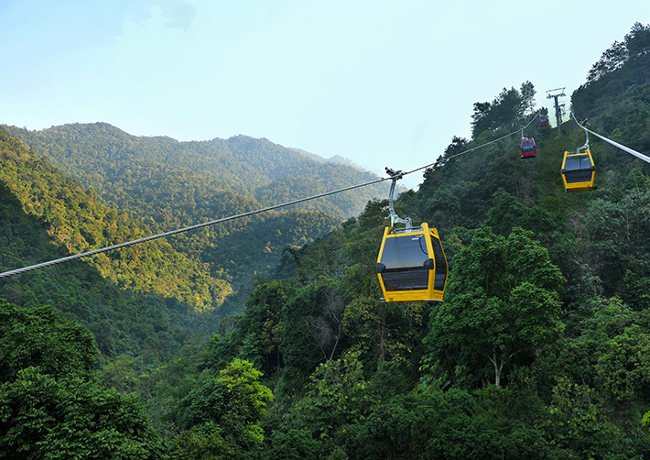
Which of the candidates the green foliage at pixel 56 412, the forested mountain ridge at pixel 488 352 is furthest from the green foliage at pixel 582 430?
the green foliage at pixel 56 412

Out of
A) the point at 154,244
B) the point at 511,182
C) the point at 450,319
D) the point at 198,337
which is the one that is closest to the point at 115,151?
the point at 154,244

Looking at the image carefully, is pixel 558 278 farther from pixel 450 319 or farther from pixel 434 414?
pixel 434 414

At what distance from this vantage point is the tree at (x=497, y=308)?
17.0 m

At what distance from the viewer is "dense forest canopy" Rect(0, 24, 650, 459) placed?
43.8 feet

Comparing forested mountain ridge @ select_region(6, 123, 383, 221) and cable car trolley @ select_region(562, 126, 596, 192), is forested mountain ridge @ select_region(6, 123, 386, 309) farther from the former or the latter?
cable car trolley @ select_region(562, 126, 596, 192)

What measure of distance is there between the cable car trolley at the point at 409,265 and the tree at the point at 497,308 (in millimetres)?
8689

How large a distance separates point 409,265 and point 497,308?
→ 31.3 ft

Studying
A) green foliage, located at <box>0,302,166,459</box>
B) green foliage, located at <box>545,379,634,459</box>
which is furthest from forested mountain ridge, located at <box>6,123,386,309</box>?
green foliage, located at <box>545,379,634,459</box>

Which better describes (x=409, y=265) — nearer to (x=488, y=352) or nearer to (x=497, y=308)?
(x=497, y=308)

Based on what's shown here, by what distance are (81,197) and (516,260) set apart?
74.6 m

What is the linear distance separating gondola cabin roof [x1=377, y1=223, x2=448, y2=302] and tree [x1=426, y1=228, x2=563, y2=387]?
8660mm

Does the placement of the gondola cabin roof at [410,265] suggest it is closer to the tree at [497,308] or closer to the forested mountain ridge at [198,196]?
A: the tree at [497,308]

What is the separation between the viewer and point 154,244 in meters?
86.9

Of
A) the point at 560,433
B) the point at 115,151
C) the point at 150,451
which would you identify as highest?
the point at 115,151
